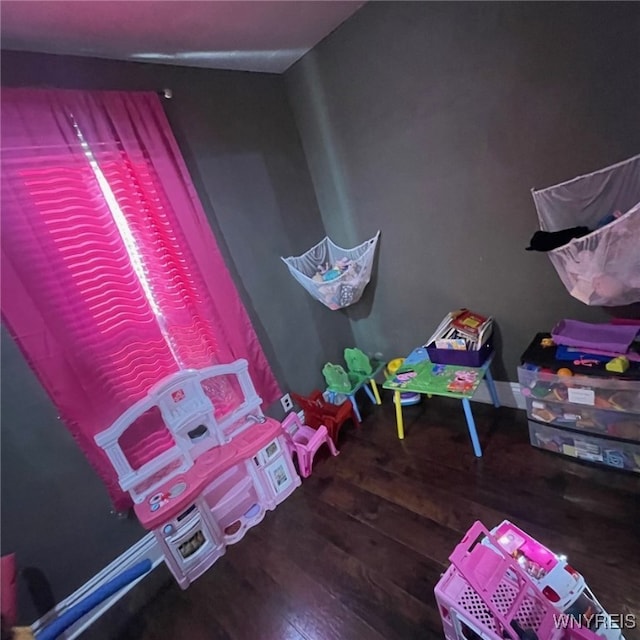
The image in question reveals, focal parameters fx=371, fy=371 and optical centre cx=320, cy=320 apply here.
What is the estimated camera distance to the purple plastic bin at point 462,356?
1.81 metres

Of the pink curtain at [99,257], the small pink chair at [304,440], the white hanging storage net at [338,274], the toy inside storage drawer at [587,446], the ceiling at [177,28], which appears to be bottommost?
the toy inside storage drawer at [587,446]

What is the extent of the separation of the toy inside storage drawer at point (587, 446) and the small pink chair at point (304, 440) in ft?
3.33

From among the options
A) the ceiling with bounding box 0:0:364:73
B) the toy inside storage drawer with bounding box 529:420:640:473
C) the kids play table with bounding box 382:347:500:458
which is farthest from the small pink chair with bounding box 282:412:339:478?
the ceiling with bounding box 0:0:364:73

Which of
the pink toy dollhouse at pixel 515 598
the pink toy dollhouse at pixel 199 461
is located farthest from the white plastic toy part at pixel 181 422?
the pink toy dollhouse at pixel 515 598

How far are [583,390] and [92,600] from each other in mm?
2046

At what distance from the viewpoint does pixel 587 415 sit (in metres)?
1.52

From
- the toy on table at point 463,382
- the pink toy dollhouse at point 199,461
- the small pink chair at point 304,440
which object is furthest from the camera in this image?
the small pink chair at point 304,440

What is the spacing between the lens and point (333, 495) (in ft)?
6.00

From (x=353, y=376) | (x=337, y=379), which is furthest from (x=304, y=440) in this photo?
(x=353, y=376)

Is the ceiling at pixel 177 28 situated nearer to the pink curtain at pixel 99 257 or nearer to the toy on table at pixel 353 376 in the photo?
the pink curtain at pixel 99 257

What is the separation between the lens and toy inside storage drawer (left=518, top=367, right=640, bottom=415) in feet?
4.58

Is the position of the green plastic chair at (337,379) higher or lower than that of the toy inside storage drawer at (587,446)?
higher

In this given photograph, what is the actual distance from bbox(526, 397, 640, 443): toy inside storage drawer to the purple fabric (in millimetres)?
248

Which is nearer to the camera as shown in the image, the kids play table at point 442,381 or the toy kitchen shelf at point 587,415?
the toy kitchen shelf at point 587,415
